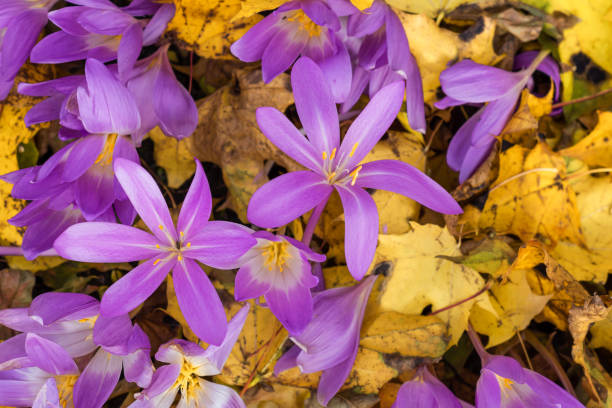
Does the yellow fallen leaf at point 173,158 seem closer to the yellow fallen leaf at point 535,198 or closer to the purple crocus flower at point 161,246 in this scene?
the purple crocus flower at point 161,246

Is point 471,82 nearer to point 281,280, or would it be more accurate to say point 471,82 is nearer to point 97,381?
point 281,280

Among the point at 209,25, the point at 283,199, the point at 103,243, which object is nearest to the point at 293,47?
the point at 209,25

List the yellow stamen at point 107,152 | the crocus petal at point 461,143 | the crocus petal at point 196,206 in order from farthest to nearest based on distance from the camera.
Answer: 1. the crocus petal at point 461,143
2. the yellow stamen at point 107,152
3. the crocus petal at point 196,206

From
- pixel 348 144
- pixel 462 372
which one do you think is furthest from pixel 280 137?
pixel 462 372

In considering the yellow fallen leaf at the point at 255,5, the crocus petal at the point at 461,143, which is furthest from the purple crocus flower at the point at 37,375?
the crocus petal at the point at 461,143

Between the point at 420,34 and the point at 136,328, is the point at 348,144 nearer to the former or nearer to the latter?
the point at 420,34
